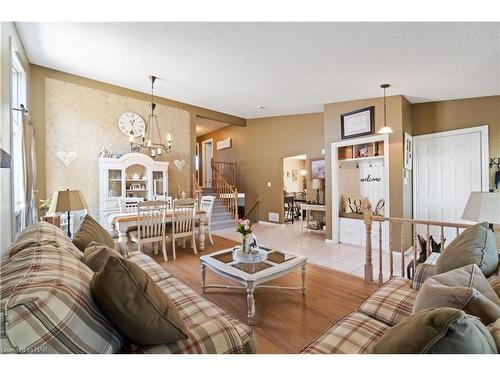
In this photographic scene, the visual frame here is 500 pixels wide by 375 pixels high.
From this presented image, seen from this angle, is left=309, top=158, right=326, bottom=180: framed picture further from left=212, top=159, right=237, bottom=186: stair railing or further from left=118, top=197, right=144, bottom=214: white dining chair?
left=118, top=197, right=144, bottom=214: white dining chair

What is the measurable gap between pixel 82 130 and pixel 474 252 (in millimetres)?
5889

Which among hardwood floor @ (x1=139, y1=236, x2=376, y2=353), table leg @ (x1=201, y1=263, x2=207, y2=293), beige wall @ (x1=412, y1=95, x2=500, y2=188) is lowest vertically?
hardwood floor @ (x1=139, y1=236, x2=376, y2=353)

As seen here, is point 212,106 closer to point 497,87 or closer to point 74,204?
point 74,204

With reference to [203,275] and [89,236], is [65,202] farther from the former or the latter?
[203,275]

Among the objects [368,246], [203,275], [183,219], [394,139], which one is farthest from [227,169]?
[368,246]

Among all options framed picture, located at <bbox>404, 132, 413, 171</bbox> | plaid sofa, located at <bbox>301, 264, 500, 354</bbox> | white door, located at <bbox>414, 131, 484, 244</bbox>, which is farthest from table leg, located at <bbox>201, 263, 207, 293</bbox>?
white door, located at <bbox>414, 131, 484, 244</bbox>

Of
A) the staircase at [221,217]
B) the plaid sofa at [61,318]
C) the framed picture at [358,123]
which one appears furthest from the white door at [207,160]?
the plaid sofa at [61,318]

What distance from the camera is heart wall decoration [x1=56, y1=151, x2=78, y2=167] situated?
441 centimetres

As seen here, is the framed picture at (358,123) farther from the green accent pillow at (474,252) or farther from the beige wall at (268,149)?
the green accent pillow at (474,252)

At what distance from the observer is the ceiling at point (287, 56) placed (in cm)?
240

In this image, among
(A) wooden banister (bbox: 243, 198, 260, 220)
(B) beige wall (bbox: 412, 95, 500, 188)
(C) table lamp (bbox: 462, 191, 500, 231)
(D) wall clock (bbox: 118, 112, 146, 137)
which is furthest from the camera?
→ (A) wooden banister (bbox: 243, 198, 260, 220)

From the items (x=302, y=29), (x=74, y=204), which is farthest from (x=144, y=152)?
(x=302, y=29)

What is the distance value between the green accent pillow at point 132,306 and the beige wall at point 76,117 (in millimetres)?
4526

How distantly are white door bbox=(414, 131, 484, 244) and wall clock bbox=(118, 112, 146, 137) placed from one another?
5.71 metres
